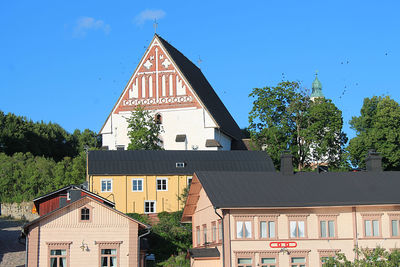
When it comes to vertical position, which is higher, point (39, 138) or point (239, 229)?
point (39, 138)

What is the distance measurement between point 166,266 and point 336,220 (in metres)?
11.7

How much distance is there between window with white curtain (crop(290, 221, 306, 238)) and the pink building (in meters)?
9.21

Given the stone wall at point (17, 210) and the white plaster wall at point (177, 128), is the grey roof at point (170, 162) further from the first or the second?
the stone wall at point (17, 210)

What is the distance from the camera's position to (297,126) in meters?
68.2

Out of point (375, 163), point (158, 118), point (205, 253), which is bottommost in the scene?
point (205, 253)

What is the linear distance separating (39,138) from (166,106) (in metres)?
32.2

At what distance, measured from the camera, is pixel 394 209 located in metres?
41.6

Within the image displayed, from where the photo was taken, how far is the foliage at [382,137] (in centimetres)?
6194

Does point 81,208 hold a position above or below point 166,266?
above

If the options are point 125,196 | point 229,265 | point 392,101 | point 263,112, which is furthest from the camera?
point 263,112

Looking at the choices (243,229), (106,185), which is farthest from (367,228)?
(106,185)

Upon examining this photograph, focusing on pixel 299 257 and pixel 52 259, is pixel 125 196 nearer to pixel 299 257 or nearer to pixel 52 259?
pixel 52 259

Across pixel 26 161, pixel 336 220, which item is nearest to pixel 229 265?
pixel 336 220

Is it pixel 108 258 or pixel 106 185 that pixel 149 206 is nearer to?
pixel 106 185
